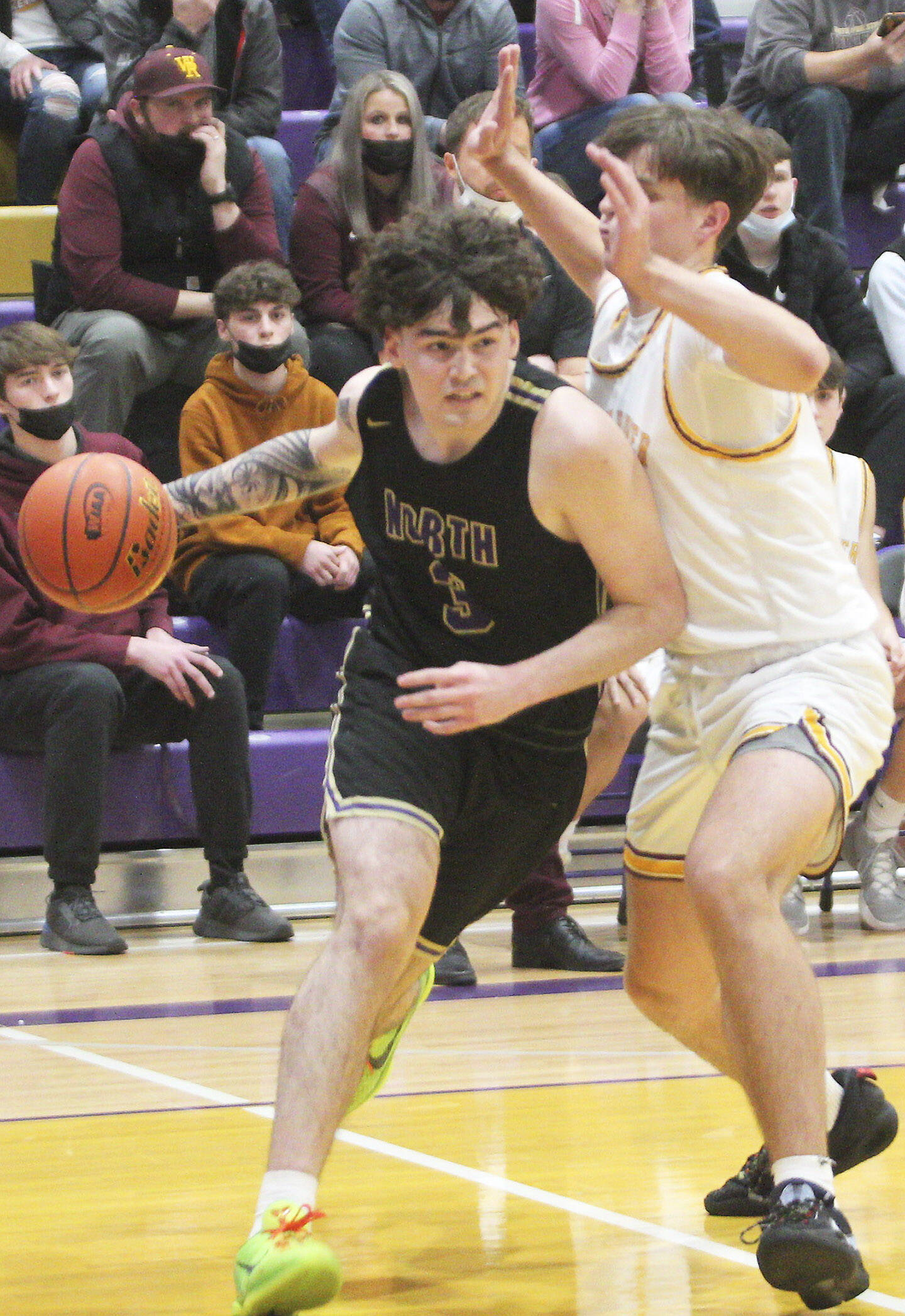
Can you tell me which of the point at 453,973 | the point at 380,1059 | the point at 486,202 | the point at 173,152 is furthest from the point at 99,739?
the point at 380,1059

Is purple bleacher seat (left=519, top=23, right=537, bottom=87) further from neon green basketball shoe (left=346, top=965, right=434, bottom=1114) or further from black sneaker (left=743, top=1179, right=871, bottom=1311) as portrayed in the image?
black sneaker (left=743, top=1179, right=871, bottom=1311)

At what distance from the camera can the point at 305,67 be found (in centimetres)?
915

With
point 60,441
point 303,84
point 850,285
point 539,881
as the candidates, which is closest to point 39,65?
point 303,84

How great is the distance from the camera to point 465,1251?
2660 mm

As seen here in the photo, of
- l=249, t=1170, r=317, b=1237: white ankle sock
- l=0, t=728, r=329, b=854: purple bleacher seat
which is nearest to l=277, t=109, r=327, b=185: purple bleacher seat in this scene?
l=0, t=728, r=329, b=854: purple bleacher seat

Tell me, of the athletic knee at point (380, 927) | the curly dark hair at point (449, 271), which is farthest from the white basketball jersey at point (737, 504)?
the athletic knee at point (380, 927)

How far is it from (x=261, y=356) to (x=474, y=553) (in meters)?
3.63

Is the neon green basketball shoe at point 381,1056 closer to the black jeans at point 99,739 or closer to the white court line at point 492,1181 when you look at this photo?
the white court line at point 492,1181

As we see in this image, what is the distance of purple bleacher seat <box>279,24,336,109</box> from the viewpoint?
9.10m

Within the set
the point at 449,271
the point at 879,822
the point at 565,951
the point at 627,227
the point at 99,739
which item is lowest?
the point at 879,822

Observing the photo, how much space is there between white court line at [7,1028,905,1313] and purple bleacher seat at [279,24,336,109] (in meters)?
6.40

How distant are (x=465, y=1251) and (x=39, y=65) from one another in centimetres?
644

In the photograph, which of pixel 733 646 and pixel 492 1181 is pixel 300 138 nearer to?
pixel 733 646

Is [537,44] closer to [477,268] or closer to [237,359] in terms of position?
[237,359]
